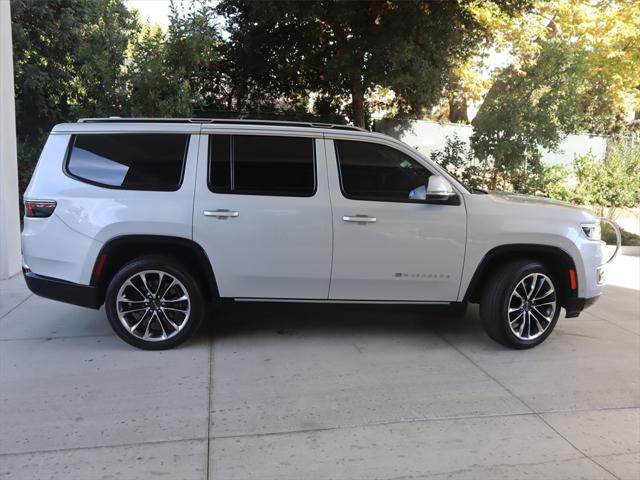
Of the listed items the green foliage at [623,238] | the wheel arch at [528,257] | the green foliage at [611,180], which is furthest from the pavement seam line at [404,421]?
the green foliage at [611,180]

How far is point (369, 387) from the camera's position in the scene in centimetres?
418

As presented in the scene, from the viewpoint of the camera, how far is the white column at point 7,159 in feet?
22.0

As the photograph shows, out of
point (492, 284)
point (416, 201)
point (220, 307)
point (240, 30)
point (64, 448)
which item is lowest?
point (64, 448)

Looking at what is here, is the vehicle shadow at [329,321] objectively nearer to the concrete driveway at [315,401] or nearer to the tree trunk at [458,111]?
the concrete driveway at [315,401]

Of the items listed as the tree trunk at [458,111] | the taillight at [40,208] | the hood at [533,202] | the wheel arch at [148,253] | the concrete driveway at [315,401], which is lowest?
the concrete driveway at [315,401]

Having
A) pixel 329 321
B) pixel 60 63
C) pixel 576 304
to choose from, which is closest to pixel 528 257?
pixel 576 304

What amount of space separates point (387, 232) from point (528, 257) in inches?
54.2

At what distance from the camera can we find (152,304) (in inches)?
186

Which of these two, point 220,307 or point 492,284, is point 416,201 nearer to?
point 492,284

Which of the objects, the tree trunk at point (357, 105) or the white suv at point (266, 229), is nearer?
the white suv at point (266, 229)

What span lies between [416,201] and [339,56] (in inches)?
234

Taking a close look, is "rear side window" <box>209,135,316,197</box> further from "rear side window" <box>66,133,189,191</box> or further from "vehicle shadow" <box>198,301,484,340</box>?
"vehicle shadow" <box>198,301,484,340</box>

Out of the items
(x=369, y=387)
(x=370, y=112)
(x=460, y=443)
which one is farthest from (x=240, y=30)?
(x=460, y=443)

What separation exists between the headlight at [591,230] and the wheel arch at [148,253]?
3383 mm
